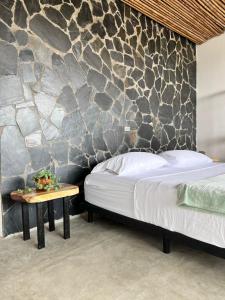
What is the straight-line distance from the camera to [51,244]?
2.58 m

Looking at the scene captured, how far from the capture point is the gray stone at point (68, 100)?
3215 mm

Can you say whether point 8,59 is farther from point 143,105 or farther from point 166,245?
point 166,245

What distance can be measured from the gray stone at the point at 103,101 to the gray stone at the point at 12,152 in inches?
46.9

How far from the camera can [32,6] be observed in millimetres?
2914

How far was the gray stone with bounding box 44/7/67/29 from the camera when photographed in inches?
120

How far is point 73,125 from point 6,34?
121 centimetres

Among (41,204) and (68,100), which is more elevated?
(68,100)

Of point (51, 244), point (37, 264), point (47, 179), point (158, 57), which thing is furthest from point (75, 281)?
point (158, 57)

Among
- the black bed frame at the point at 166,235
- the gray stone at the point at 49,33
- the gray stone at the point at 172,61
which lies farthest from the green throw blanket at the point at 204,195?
the gray stone at the point at 172,61

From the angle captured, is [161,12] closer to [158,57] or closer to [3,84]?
[158,57]

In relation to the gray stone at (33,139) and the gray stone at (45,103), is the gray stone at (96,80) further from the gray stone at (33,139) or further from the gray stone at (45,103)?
the gray stone at (33,139)

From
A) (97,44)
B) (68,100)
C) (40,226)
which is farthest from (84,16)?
(40,226)

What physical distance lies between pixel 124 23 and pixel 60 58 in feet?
4.24

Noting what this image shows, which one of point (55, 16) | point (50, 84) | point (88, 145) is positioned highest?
point (55, 16)
